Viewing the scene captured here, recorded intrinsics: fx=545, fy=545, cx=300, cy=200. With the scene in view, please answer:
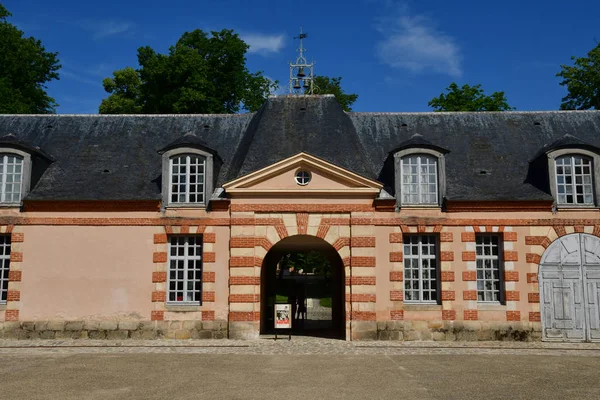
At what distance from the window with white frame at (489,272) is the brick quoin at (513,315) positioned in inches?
16.4

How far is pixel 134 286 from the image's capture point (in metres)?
15.6

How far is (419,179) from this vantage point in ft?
52.9

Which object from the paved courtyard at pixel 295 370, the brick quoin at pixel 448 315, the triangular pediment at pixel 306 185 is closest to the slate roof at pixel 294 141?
the triangular pediment at pixel 306 185

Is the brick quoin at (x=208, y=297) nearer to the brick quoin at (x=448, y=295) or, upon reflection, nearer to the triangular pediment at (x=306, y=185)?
the triangular pediment at (x=306, y=185)

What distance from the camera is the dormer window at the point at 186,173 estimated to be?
634 inches

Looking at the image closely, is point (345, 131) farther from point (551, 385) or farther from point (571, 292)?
point (551, 385)

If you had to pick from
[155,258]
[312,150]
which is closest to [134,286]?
[155,258]

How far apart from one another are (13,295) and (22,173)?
11.7 feet

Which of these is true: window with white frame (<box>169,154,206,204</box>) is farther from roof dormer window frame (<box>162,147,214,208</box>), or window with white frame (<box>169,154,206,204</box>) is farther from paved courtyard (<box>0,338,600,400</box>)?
paved courtyard (<box>0,338,600,400</box>)

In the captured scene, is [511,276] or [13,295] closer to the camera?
[511,276]

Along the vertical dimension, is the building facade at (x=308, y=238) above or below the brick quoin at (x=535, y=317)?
above

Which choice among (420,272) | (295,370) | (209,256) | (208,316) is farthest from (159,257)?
(420,272)

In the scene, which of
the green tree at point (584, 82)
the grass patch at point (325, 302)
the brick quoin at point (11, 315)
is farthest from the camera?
the grass patch at point (325, 302)

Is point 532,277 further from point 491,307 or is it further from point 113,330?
point 113,330
